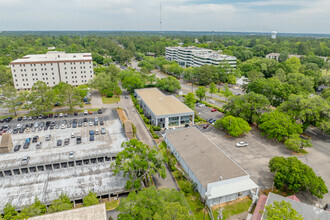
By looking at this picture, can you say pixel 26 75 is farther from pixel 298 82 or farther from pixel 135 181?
pixel 298 82

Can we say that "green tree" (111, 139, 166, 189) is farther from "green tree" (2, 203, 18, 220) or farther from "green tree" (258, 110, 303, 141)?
"green tree" (258, 110, 303, 141)

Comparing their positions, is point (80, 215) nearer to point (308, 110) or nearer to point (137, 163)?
point (137, 163)

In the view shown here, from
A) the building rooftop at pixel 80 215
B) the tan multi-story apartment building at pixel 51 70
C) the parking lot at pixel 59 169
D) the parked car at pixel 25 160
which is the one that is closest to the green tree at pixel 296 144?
the parking lot at pixel 59 169

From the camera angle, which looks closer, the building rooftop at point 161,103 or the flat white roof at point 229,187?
the flat white roof at point 229,187

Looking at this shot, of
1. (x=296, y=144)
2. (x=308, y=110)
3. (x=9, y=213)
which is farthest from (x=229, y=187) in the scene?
(x=308, y=110)

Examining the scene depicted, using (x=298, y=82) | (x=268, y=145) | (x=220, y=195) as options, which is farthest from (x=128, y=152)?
(x=298, y=82)

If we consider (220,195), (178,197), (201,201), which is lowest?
(201,201)

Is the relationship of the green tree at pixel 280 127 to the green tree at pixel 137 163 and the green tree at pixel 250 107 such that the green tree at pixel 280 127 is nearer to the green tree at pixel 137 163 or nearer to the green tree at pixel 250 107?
the green tree at pixel 250 107
